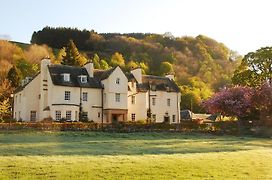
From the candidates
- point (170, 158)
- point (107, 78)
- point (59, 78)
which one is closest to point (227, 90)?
point (107, 78)

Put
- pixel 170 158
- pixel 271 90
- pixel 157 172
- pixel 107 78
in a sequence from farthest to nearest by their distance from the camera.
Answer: pixel 107 78, pixel 271 90, pixel 170 158, pixel 157 172

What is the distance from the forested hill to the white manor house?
65.7 metres

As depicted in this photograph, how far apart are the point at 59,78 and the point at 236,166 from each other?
126 ft

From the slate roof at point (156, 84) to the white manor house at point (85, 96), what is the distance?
0.16m

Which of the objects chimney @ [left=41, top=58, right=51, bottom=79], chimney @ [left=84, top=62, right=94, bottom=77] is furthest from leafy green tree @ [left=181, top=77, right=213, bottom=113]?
chimney @ [left=41, top=58, right=51, bottom=79]

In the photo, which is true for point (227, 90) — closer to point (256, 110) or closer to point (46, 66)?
point (256, 110)

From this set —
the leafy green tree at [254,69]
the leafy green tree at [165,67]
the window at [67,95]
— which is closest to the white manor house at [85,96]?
the window at [67,95]

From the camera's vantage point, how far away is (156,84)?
6888cm

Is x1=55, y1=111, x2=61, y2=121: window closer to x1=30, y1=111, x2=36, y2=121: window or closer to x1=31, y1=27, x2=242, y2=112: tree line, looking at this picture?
x1=30, y1=111, x2=36, y2=121: window

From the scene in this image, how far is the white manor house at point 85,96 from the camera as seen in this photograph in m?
58.2

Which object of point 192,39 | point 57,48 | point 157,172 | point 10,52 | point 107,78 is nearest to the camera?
point 157,172

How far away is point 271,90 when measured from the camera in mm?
56688

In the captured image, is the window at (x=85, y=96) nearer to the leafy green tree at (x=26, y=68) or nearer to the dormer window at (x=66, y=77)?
the dormer window at (x=66, y=77)

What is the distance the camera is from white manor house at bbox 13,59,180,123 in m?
58.2
